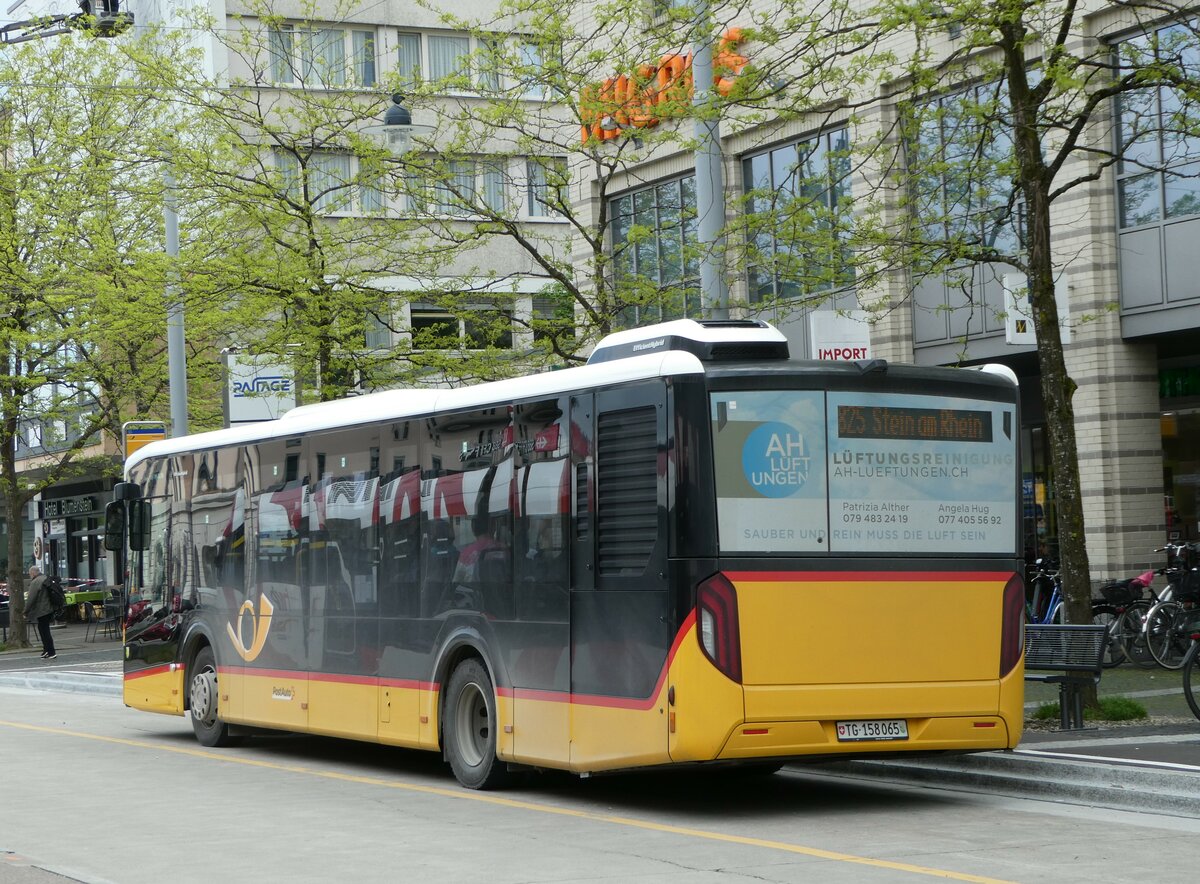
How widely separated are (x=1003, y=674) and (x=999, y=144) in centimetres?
1308

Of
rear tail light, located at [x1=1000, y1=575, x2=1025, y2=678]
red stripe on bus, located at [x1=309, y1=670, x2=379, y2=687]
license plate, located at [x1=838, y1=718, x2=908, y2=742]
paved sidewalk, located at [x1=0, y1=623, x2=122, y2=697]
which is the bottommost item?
paved sidewalk, located at [x1=0, y1=623, x2=122, y2=697]

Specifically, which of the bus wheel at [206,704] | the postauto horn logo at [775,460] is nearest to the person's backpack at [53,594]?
the bus wheel at [206,704]

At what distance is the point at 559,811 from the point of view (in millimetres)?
11695

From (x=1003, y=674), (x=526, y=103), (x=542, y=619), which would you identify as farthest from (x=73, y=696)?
(x=1003, y=674)

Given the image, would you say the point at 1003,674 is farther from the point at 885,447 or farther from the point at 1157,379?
the point at 1157,379

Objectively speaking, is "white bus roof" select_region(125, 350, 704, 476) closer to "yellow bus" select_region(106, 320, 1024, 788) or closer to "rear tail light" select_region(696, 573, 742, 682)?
"yellow bus" select_region(106, 320, 1024, 788)

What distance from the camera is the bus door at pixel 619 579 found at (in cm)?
1102

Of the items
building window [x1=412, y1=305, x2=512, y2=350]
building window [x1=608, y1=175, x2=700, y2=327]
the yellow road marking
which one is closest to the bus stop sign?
building window [x1=412, y1=305, x2=512, y2=350]

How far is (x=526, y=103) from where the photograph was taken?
21.1 meters

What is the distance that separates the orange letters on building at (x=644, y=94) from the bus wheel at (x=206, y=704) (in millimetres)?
6545

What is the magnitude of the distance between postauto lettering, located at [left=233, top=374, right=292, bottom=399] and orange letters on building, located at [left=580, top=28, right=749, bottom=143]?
5790mm

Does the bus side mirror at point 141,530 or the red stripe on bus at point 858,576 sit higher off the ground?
the bus side mirror at point 141,530

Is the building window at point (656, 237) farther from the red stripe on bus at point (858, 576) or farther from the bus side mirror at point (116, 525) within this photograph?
the red stripe on bus at point (858, 576)

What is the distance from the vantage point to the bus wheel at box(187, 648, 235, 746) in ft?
57.1
